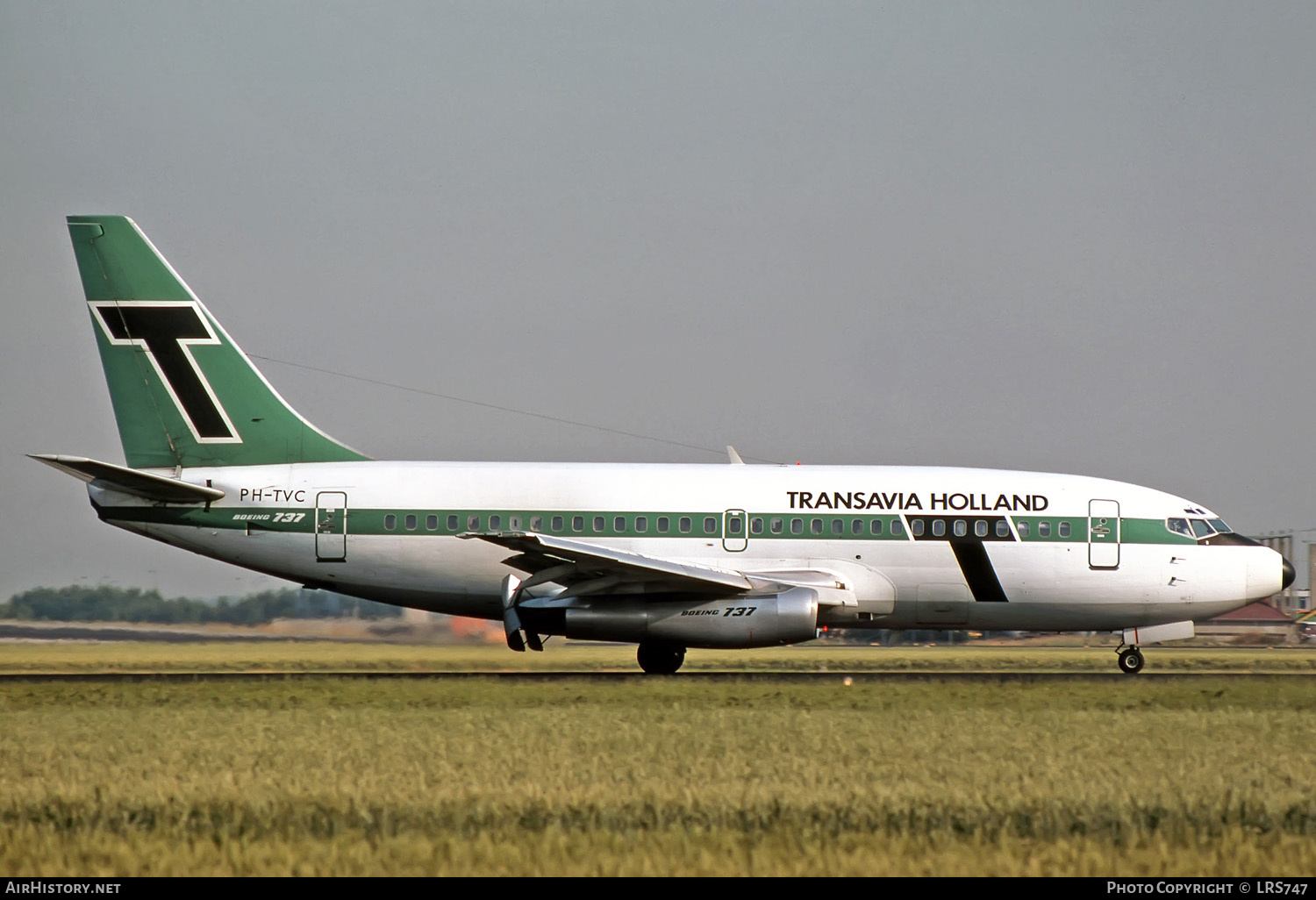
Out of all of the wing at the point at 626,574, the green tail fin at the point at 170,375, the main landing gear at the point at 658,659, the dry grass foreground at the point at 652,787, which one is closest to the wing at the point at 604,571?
the wing at the point at 626,574

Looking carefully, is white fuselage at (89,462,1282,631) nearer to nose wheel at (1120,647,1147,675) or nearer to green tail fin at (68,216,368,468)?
green tail fin at (68,216,368,468)

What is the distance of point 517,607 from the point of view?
24.4 meters

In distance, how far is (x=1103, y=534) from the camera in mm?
25625

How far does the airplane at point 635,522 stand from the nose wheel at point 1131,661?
1.59 feet

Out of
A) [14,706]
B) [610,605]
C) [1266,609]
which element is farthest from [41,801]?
[1266,609]

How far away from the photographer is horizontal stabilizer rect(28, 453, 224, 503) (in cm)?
2430

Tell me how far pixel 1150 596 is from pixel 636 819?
57.7 ft

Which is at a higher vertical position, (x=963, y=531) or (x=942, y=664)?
(x=963, y=531)

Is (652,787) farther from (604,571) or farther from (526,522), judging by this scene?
(526,522)

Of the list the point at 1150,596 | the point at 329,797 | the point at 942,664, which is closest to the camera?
the point at 329,797

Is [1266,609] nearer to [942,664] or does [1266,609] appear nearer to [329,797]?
[942,664]

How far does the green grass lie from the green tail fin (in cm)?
490

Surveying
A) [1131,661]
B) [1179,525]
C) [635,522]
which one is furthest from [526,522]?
[1179,525]

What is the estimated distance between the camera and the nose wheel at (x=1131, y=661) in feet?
86.3
